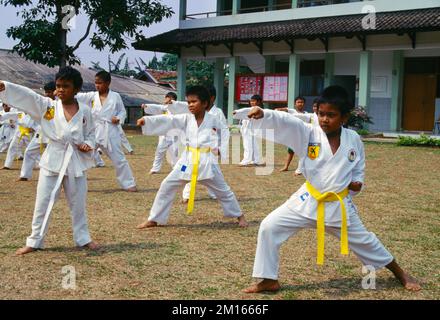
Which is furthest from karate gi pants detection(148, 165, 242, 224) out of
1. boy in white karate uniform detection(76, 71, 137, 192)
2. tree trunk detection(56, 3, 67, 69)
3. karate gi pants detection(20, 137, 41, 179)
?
tree trunk detection(56, 3, 67, 69)

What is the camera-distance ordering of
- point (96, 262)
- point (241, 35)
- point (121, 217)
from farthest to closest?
point (241, 35)
point (121, 217)
point (96, 262)

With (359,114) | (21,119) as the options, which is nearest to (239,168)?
(21,119)

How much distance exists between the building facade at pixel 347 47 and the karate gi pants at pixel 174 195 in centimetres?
1269

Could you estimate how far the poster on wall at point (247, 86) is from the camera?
882 inches

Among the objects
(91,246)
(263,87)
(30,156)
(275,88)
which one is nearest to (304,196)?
(91,246)

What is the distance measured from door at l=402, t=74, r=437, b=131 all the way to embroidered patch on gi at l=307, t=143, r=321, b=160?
1666 cm

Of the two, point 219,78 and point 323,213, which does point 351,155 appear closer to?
point 323,213

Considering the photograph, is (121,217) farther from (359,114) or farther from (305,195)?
(359,114)

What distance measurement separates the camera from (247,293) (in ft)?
13.3

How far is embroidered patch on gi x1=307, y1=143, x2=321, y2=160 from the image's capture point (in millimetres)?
4176

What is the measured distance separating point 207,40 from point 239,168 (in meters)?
11.1

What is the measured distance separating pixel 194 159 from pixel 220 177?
0.35m

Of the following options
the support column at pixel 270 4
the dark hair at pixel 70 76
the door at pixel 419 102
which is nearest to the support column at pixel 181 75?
the support column at pixel 270 4

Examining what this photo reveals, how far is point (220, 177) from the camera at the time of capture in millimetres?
6336
